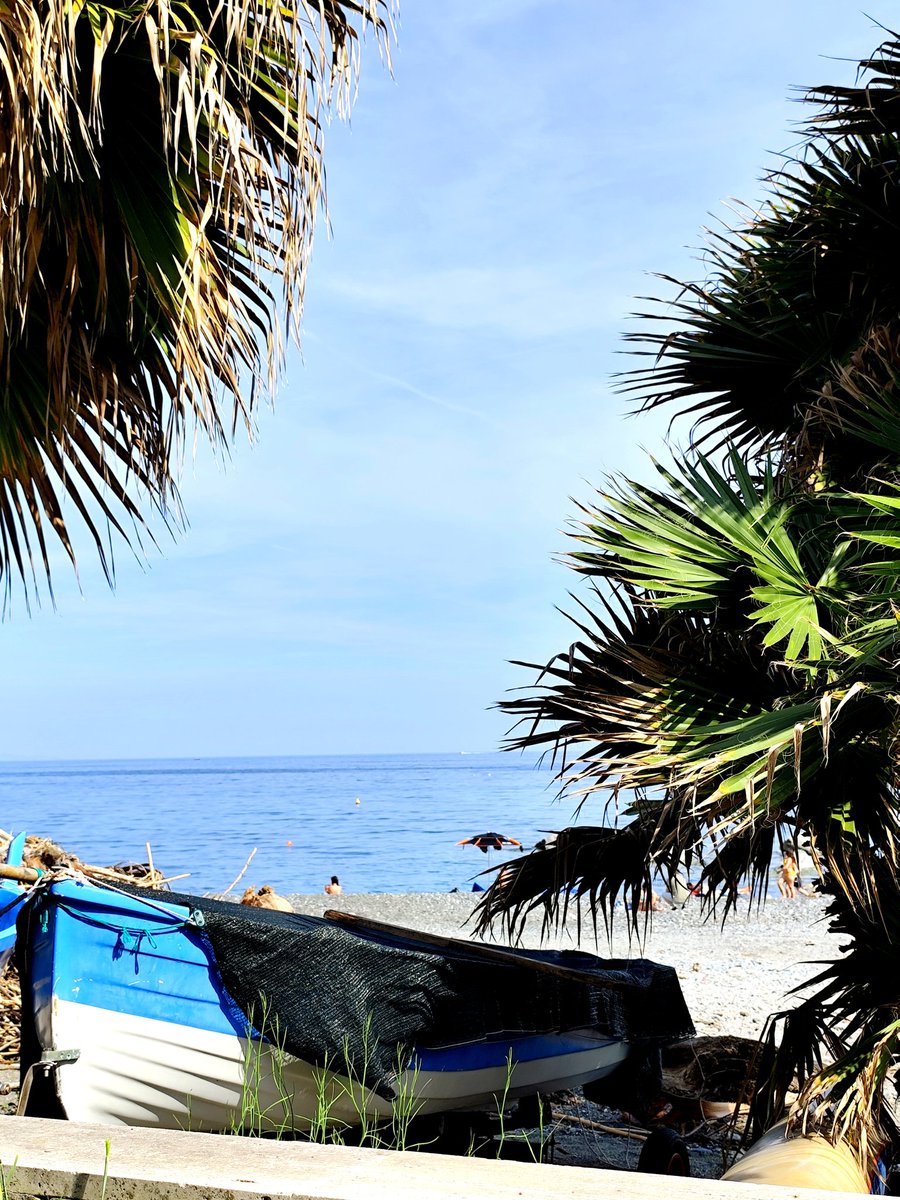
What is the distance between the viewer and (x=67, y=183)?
3496mm

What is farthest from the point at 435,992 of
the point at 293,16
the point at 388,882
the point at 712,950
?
the point at 388,882

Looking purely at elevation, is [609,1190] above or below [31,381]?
below

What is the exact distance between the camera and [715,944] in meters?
13.4

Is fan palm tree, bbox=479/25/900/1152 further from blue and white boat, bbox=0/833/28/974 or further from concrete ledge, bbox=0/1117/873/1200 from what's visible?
blue and white boat, bbox=0/833/28/974

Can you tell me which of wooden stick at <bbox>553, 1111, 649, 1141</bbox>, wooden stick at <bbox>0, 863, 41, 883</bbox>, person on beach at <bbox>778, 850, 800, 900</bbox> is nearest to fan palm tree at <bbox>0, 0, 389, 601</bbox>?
wooden stick at <bbox>0, 863, 41, 883</bbox>

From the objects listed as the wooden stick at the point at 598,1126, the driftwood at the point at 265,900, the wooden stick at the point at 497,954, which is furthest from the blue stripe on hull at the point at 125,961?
the driftwood at the point at 265,900

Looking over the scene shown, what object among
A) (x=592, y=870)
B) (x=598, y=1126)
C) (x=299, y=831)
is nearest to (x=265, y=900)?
(x=598, y=1126)

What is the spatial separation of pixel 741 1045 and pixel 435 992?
2.64 meters

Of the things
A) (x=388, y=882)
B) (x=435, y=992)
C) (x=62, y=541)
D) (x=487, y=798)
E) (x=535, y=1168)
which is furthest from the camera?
(x=487, y=798)

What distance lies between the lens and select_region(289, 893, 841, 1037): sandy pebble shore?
9.24m

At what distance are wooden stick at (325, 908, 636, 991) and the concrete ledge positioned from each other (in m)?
2.38

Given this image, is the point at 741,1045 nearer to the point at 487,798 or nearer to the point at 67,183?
the point at 67,183

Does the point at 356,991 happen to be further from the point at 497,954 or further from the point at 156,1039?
the point at 497,954

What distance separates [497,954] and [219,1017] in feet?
4.75
